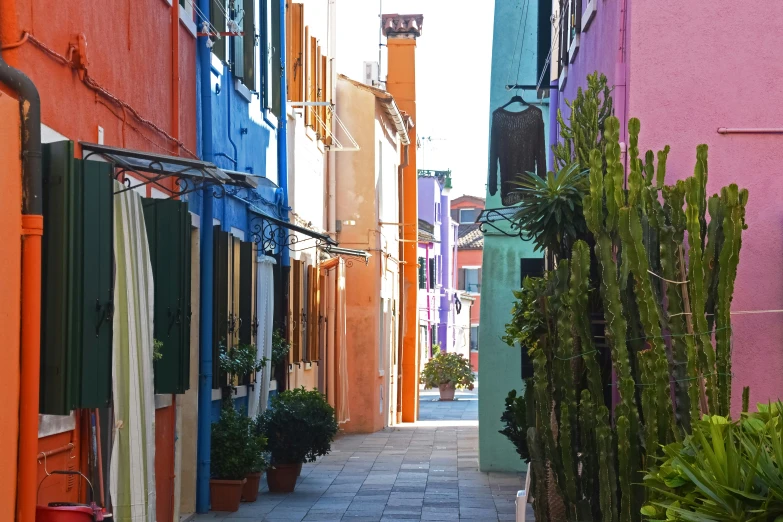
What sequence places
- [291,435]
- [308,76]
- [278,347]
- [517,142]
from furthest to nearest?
[308,76], [517,142], [278,347], [291,435]

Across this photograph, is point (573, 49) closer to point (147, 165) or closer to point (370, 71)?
point (147, 165)

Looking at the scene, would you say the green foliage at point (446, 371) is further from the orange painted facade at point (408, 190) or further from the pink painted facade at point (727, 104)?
the pink painted facade at point (727, 104)

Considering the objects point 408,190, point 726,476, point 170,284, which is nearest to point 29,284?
point 170,284

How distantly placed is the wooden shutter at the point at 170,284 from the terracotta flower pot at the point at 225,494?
7.50ft

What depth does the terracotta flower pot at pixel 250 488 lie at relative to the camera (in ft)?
42.3

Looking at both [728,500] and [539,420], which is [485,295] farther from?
[728,500]

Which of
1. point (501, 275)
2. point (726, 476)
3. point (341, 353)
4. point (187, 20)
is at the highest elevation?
point (187, 20)

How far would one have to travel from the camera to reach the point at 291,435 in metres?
13.7

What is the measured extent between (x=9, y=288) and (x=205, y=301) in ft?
18.1

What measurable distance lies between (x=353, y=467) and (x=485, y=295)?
2.92 m

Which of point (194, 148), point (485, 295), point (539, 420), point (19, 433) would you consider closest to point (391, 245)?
point (485, 295)

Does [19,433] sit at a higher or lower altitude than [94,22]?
lower

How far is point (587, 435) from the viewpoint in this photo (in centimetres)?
798

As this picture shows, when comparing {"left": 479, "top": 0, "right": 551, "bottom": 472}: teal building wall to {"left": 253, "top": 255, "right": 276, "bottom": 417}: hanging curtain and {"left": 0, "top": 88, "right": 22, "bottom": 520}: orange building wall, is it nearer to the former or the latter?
{"left": 253, "top": 255, "right": 276, "bottom": 417}: hanging curtain
